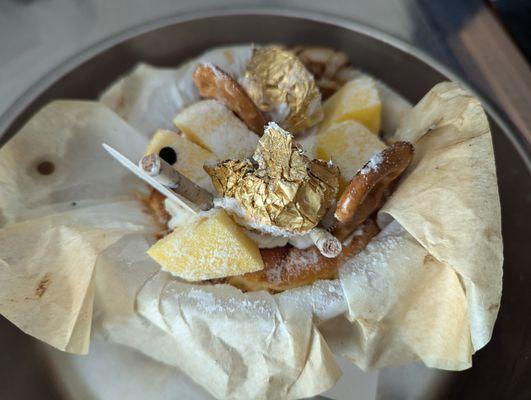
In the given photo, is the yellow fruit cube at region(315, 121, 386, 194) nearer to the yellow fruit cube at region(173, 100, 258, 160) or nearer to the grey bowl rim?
the yellow fruit cube at region(173, 100, 258, 160)

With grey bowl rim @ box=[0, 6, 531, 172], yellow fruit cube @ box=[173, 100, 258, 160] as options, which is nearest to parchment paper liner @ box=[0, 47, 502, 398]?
yellow fruit cube @ box=[173, 100, 258, 160]

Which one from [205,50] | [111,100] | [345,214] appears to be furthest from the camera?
[205,50]

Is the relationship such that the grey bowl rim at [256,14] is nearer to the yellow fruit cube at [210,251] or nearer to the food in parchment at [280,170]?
the food in parchment at [280,170]

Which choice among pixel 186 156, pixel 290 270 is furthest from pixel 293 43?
pixel 290 270

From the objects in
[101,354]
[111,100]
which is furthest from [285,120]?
[101,354]

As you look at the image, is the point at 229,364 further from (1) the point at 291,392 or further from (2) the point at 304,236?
(2) the point at 304,236

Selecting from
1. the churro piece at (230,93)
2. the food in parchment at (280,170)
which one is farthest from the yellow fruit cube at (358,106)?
the churro piece at (230,93)

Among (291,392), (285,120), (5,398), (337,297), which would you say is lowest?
(5,398)

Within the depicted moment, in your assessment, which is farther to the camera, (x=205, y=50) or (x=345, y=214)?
(x=205, y=50)
